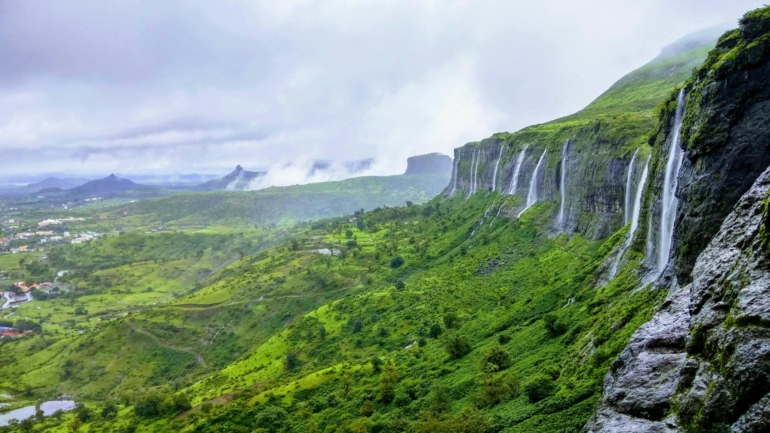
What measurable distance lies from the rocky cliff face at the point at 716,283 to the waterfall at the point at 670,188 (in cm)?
248

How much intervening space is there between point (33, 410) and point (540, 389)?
127m

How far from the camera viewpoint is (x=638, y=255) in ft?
141

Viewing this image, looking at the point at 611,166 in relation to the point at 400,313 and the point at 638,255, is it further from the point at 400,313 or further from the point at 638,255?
the point at 400,313

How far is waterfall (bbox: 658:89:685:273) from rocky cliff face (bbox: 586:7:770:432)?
2.48 metres

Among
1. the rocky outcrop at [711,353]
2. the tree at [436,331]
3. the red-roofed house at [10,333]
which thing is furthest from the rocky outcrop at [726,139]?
the red-roofed house at [10,333]

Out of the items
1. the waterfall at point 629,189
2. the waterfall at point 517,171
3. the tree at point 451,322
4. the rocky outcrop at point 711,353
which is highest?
the waterfall at point 517,171

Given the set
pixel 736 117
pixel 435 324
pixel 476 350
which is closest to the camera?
pixel 736 117

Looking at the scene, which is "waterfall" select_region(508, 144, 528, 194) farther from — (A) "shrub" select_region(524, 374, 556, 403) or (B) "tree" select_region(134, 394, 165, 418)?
(B) "tree" select_region(134, 394, 165, 418)

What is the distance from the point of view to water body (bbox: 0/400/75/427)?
10500 centimetres

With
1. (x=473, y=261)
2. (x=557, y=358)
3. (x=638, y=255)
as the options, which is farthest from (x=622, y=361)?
(x=473, y=261)

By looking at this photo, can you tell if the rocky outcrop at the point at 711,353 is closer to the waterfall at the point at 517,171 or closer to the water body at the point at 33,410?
the waterfall at the point at 517,171

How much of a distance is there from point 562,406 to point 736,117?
828 inches

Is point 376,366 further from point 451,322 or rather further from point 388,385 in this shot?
point 451,322

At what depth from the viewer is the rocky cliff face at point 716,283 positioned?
15.8m
